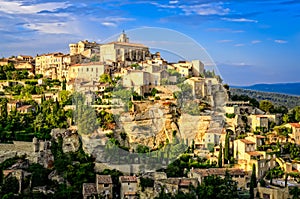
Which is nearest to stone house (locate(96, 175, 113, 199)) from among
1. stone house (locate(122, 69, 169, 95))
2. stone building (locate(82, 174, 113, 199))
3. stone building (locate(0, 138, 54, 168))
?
stone building (locate(82, 174, 113, 199))

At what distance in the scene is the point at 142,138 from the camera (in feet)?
51.7

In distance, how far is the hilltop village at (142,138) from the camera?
12953mm

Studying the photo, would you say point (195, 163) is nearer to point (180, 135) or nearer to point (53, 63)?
point (180, 135)

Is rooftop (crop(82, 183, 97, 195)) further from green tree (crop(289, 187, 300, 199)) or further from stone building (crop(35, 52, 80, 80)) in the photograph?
stone building (crop(35, 52, 80, 80))

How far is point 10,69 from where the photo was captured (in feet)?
79.2

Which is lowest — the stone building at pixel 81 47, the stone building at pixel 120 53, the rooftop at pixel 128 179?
the rooftop at pixel 128 179

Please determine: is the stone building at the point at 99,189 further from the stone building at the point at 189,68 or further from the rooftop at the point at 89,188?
the stone building at the point at 189,68

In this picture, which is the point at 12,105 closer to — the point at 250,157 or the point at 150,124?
the point at 150,124

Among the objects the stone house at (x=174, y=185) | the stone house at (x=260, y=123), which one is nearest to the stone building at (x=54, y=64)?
the stone house at (x=260, y=123)

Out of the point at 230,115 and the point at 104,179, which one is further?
the point at 230,115

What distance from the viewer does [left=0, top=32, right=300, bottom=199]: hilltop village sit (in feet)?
42.5

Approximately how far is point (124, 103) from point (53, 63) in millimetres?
9168

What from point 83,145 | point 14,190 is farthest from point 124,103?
point 14,190

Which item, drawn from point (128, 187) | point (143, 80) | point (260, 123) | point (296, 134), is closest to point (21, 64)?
point (143, 80)
